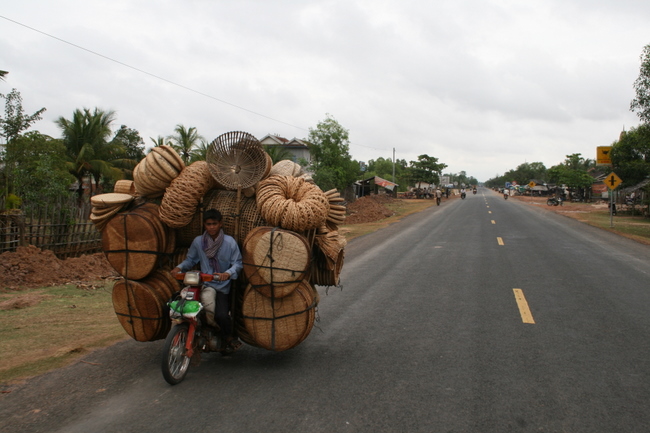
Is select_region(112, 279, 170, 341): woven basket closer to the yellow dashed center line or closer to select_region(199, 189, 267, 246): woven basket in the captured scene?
select_region(199, 189, 267, 246): woven basket

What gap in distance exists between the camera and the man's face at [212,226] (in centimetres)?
451

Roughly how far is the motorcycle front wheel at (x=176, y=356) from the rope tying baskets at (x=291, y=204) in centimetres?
129

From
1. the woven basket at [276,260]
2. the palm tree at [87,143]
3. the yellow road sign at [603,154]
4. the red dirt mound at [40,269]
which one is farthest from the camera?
the yellow road sign at [603,154]

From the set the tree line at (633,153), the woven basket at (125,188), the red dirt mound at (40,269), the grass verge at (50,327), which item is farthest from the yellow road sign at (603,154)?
Answer: the woven basket at (125,188)

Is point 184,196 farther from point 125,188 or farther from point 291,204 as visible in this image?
point 291,204

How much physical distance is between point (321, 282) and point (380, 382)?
135 centimetres

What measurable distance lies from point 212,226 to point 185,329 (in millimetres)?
986

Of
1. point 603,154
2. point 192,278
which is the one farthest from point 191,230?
point 603,154

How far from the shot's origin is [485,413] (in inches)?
147

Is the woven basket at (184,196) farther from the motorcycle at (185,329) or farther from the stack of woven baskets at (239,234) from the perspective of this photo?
the motorcycle at (185,329)

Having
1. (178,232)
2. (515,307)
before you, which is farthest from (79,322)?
(515,307)

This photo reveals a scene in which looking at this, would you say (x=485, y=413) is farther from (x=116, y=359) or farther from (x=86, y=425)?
(x=116, y=359)

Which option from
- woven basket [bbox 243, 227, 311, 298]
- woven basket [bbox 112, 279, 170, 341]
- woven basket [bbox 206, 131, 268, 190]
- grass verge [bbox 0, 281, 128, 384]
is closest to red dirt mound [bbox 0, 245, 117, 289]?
grass verge [bbox 0, 281, 128, 384]

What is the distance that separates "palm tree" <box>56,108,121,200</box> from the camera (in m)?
26.2
